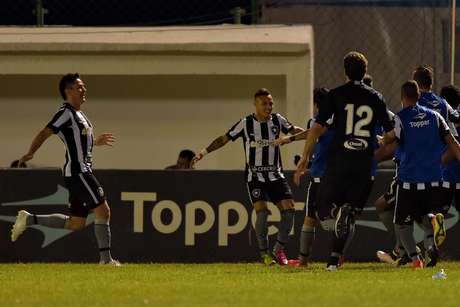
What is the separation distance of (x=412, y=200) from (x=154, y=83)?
8714 mm

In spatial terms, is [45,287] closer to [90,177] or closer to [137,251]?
[90,177]

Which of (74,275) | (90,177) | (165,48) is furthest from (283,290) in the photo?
(165,48)

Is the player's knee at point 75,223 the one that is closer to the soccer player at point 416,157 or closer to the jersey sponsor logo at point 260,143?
the jersey sponsor logo at point 260,143

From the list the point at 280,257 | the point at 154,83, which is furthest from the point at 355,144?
the point at 154,83

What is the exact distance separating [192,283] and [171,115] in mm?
10142

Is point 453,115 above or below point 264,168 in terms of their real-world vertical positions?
above

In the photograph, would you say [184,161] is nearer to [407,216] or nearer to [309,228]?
[309,228]

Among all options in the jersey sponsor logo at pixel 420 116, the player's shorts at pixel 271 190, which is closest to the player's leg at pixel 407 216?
the jersey sponsor logo at pixel 420 116

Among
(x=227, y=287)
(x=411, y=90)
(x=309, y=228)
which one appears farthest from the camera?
(x=309, y=228)

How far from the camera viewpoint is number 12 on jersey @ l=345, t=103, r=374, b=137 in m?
13.6

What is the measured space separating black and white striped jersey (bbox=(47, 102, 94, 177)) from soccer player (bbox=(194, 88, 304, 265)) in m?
1.73

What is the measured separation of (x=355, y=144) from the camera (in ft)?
44.5

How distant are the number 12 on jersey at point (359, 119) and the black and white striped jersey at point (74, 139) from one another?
129 inches

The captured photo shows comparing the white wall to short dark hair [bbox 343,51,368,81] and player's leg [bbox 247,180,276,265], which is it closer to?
player's leg [bbox 247,180,276,265]
